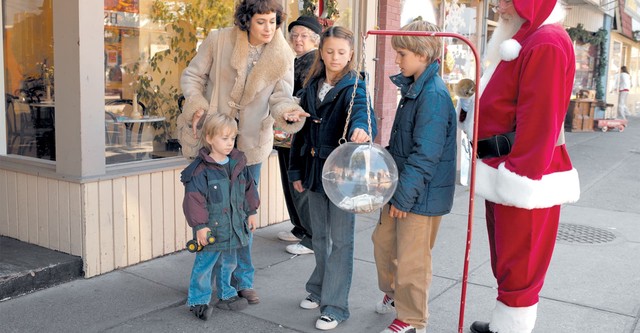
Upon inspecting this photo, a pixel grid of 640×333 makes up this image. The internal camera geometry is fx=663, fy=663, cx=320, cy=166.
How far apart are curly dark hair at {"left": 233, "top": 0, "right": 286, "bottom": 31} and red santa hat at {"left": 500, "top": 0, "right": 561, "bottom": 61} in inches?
52.3

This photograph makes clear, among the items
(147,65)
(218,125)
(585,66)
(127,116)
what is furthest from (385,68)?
(585,66)

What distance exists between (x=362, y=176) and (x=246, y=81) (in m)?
1.15

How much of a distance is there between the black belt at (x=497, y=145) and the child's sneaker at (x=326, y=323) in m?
1.27

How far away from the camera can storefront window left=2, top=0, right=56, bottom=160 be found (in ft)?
15.4

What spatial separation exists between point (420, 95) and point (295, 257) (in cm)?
214

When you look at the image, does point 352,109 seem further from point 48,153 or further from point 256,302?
point 48,153

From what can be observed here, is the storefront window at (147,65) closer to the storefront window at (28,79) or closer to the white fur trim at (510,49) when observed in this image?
the storefront window at (28,79)

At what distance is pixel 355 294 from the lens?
439 cm

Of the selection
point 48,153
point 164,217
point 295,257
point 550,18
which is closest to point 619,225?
point 295,257

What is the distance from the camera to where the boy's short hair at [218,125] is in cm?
368

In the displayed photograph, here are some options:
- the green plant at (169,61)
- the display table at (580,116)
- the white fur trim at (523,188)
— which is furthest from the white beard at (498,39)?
the display table at (580,116)

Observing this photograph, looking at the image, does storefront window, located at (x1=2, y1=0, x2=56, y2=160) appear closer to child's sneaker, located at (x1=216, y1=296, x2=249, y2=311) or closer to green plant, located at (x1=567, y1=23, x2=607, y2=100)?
child's sneaker, located at (x1=216, y1=296, x2=249, y2=311)

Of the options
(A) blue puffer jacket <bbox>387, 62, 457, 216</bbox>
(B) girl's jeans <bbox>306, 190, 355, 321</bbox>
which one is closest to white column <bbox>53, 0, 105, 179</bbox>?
(B) girl's jeans <bbox>306, 190, 355, 321</bbox>

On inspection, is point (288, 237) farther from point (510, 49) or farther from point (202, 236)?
point (510, 49)
